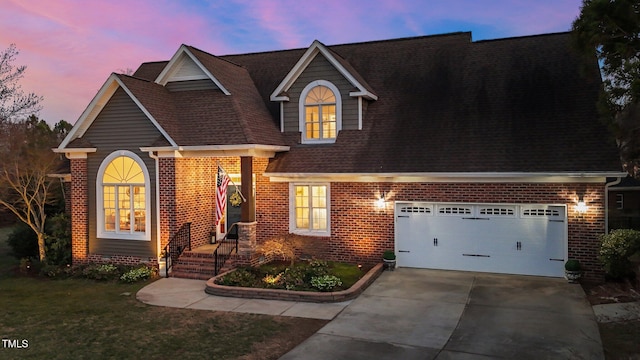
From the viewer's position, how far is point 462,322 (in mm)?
10500

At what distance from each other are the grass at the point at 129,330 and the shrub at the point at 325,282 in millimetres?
1942

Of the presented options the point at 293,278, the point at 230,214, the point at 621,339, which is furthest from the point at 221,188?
the point at 621,339

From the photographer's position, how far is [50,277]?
16172 mm

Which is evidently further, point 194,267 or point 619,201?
point 619,201

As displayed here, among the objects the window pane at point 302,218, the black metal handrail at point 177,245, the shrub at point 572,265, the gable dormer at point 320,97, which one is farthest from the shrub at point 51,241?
the shrub at point 572,265

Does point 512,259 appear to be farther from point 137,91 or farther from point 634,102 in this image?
point 137,91

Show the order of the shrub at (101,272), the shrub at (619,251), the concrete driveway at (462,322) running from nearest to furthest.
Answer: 1. the concrete driveway at (462,322)
2. the shrub at (619,251)
3. the shrub at (101,272)

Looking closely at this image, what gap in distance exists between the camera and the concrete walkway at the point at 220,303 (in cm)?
1160

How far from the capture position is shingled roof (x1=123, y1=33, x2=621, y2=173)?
14.5 meters

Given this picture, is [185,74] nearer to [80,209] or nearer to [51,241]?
[80,209]

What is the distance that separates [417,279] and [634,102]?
7018mm

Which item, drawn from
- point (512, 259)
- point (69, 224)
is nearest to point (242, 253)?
point (69, 224)

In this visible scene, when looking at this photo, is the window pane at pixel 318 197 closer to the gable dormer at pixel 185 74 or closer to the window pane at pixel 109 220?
the gable dormer at pixel 185 74

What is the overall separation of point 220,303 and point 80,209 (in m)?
7.28
